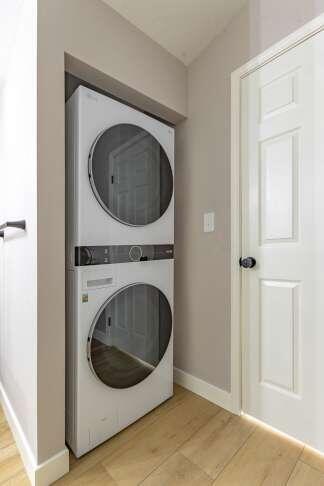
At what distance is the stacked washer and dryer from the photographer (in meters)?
1.17

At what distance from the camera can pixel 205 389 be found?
5.41 feet

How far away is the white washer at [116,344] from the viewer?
1.17m

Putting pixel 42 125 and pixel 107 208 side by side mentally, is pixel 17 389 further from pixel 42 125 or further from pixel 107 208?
pixel 42 125

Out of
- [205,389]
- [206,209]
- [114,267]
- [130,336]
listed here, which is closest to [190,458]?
[205,389]

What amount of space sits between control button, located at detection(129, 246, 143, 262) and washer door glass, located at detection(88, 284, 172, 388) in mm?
151

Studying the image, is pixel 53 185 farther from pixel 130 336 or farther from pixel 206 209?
pixel 206 209

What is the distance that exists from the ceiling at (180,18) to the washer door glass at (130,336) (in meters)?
1.48

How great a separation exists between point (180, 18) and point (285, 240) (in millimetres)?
1380

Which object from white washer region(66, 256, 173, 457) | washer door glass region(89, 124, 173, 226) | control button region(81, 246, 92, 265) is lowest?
white washer region(66, 256, 173, 457)

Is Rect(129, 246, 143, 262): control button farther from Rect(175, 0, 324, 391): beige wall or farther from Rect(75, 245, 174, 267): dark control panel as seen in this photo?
Rect(175, 0, 324, 391): beige wall

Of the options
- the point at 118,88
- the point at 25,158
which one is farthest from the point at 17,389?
the point at 118,88

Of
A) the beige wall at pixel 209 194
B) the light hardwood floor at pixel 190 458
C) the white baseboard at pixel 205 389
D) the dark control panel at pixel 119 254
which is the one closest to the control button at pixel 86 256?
the dark control panel at pixel 119 254

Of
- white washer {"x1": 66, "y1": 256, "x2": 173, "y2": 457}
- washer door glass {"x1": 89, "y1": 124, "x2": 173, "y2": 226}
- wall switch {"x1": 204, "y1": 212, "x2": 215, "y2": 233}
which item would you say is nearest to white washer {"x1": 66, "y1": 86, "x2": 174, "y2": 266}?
washer door glass {"x1": 89, "y1": 124, "x2": 173, "y2": 226}

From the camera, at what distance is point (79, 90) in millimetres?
1151
